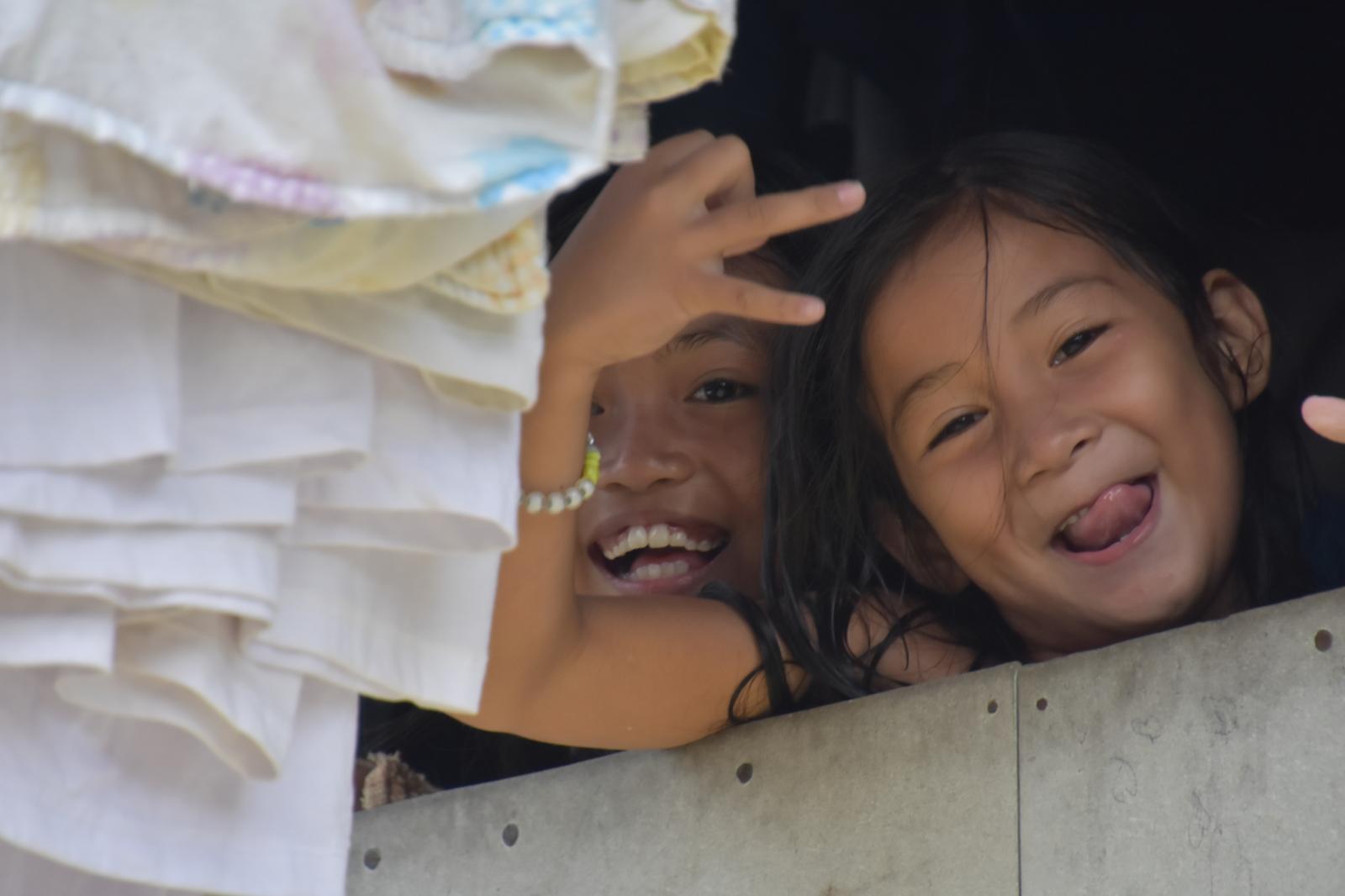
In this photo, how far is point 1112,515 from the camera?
5.44 feet

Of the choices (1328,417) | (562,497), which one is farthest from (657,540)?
(1328,417)

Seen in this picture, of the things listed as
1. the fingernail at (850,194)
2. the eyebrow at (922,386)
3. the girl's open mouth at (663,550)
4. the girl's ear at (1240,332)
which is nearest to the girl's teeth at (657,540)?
the girl's open mouth at (663,550)

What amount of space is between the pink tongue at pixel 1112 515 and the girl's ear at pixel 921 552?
245mm

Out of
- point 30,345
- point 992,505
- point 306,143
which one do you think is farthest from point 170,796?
point 992,505

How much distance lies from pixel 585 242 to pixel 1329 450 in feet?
4.93

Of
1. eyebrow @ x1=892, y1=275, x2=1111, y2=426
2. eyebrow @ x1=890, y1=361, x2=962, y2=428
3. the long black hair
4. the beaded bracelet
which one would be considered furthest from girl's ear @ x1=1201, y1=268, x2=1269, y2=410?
the beaded bracelet

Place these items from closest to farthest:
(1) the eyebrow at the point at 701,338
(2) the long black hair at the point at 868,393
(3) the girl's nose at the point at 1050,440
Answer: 1. (3) the girl's nose at the point at 1050,440
2. (2) the long black hair at the point at 868,393
3. (1) the eyebrow at the point at 701,338

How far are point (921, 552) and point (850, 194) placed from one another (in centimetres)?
97

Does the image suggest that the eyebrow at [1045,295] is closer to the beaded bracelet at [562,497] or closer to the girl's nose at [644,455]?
the girl's nose at [644,455]

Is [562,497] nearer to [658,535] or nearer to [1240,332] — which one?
[658,535]

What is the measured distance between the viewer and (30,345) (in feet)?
2.74

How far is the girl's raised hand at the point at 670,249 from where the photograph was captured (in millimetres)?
1024

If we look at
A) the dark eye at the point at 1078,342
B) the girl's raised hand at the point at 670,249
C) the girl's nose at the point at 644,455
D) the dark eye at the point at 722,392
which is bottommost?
the girl's nose at the point at 644,455

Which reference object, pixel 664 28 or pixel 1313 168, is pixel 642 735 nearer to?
pixel 664 28
